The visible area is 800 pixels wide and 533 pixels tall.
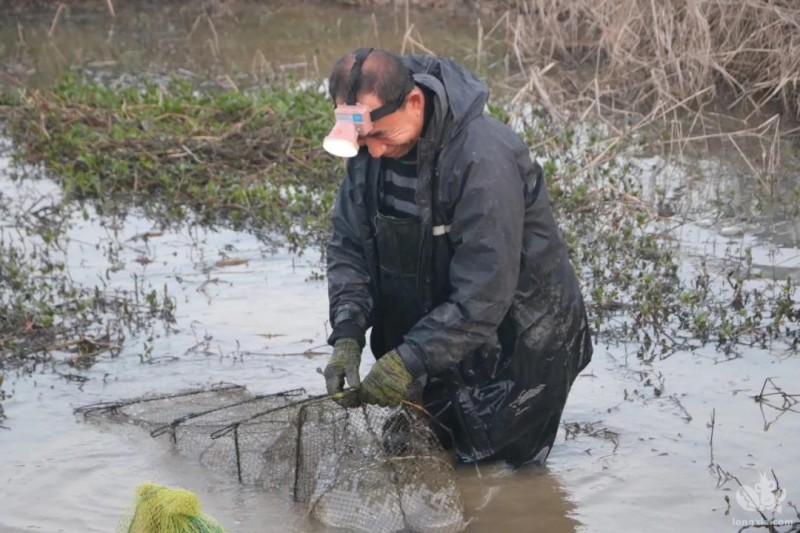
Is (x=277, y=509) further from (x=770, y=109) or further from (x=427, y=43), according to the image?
(x=427, y=43)

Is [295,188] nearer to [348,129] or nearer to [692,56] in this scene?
[692,56]

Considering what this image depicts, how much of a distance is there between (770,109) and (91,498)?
24.0ft

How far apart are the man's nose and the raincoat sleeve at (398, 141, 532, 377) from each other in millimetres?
284

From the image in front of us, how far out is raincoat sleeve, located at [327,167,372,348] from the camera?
173 inches

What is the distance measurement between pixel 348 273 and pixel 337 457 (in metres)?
0.69

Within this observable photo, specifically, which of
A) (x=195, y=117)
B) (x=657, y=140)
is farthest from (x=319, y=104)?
(x=657, y=140)

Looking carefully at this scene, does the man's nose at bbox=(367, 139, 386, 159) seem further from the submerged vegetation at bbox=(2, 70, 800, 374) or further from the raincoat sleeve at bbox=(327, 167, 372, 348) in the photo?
the submerged vegetation at bbox=(2, 70, 800, 374)

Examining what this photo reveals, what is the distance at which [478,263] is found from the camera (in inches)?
158

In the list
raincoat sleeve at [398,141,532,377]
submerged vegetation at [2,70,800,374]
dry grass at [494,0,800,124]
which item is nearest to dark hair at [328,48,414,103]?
raincoat sleeve at [398,141,532,377]

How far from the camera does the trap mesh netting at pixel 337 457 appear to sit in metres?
4.24

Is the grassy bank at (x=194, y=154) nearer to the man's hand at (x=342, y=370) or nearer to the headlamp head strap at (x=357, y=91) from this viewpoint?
the man's hand at (x=342, y=370)

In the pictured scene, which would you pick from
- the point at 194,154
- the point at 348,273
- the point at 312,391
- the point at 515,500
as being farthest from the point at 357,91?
the point at 194,154

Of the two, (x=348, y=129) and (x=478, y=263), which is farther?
(x=478, y=263)

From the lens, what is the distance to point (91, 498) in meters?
4.70
